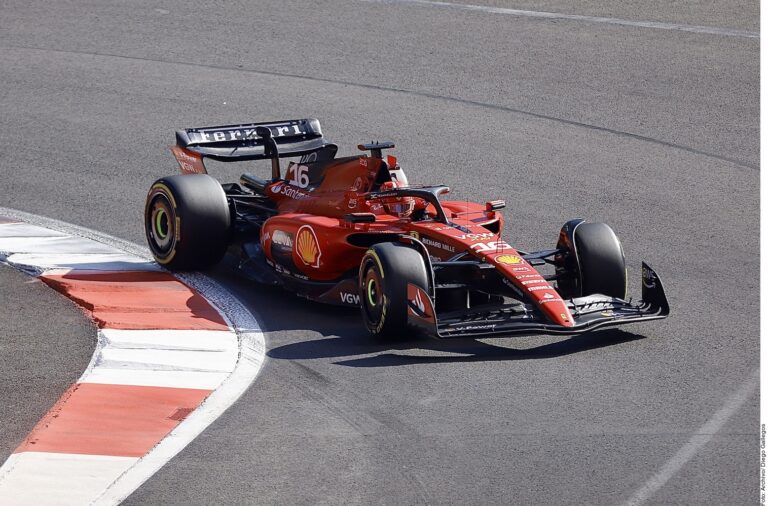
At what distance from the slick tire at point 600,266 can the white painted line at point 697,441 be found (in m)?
1.33

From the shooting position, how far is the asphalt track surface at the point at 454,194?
7035 millimetres

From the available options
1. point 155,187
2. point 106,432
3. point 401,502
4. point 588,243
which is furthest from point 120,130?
point 401,502

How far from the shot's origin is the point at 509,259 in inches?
364

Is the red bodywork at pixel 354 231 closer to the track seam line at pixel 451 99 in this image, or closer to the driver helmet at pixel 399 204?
the driver helmet at pixel 399 204

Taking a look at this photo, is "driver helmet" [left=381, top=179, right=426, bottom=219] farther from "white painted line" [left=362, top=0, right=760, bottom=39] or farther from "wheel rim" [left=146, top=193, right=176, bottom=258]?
"white painted line" [left=362, top=0, right=760, bottom=39]

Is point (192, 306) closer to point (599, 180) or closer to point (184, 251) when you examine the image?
point (184, 251)

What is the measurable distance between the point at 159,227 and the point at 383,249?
268 centimetres

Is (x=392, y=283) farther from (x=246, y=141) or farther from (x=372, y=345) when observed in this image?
(x=246, y=141)

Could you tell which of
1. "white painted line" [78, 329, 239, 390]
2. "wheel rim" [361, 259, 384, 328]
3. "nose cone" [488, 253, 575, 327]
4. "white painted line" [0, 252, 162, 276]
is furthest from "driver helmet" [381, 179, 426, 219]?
"white painted line" [0, 252, 162, 276]

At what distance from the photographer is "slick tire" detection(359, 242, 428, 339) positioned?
28.9ft

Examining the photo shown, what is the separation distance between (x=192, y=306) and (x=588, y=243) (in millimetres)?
2961

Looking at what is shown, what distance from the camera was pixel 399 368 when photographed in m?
8.54

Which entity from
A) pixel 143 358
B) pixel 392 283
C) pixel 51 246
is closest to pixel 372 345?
pixel 392 283

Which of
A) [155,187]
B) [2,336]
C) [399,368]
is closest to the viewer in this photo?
[399,368]
